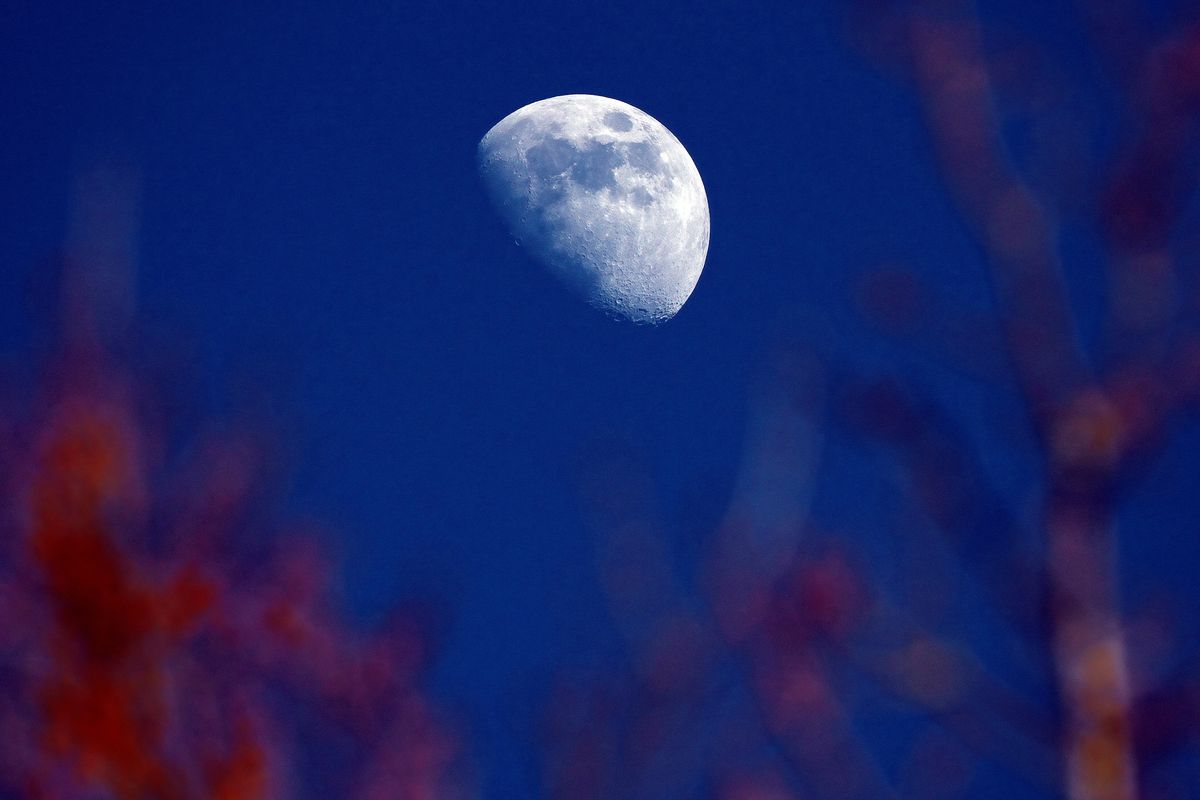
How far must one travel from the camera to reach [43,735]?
357cm

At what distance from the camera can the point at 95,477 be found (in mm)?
2852

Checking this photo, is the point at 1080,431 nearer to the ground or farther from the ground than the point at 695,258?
nearer to the ground

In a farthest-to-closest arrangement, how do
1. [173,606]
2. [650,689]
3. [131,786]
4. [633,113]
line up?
[633,113]
[173,606]
[650,689]
[131,786]

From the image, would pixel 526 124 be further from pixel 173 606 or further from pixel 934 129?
pixel 934 129

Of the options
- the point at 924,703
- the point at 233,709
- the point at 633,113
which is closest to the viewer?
the point at 924,703

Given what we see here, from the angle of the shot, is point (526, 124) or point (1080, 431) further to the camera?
point (526, 124)

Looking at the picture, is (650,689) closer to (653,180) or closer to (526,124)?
(653,180)

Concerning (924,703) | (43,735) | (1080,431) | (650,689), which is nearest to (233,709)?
(43,735)

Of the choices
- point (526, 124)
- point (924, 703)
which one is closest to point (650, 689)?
point (924, 703)

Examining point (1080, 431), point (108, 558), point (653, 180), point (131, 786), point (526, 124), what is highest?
point (526, 124)

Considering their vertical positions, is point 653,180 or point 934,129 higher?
point 653,180

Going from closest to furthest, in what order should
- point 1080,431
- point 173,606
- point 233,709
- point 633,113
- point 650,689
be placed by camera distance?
point 1080,431, point 650,689, point 173,606, point 233,709, point 633,113

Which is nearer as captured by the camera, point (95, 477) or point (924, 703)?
point (924, 703)

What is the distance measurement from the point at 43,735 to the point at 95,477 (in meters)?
1.46
